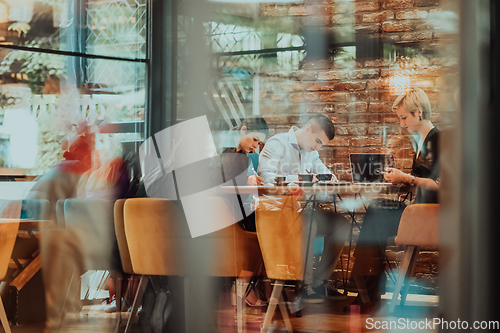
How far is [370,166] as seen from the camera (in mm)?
3092

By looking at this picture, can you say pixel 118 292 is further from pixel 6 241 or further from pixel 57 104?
→ pixel 57 104

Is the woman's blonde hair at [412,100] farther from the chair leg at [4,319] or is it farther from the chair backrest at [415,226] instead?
the chair leg at [4,319]

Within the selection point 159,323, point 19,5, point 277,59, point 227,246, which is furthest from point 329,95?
point 19,5

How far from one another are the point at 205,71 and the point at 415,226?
1190mm

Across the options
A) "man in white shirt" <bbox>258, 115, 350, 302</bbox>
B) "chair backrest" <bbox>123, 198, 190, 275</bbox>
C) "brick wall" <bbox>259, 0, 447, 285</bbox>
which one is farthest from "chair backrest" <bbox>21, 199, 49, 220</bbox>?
"brick wall" <bbox>259, 0, 447, 285</bbox>

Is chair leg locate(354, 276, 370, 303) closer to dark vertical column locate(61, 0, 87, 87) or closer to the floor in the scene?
the floor

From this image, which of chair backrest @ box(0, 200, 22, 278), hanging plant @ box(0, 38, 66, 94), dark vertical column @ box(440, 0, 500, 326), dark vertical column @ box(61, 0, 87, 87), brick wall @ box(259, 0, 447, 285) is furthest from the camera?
dark vertical column @ box(61, 0, 87, 87)

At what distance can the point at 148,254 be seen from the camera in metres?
2.52

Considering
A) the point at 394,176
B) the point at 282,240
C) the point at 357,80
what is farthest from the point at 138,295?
the point at 357,80

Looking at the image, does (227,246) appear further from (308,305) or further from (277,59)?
(277,59)

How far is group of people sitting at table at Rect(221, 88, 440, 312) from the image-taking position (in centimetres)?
236

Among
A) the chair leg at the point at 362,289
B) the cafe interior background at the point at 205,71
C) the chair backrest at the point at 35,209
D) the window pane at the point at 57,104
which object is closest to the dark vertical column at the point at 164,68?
the cafe interior background at the point at 205,71

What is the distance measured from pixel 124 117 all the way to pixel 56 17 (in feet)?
2.97

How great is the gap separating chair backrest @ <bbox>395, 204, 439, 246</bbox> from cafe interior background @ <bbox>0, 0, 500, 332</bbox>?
0.10 m
